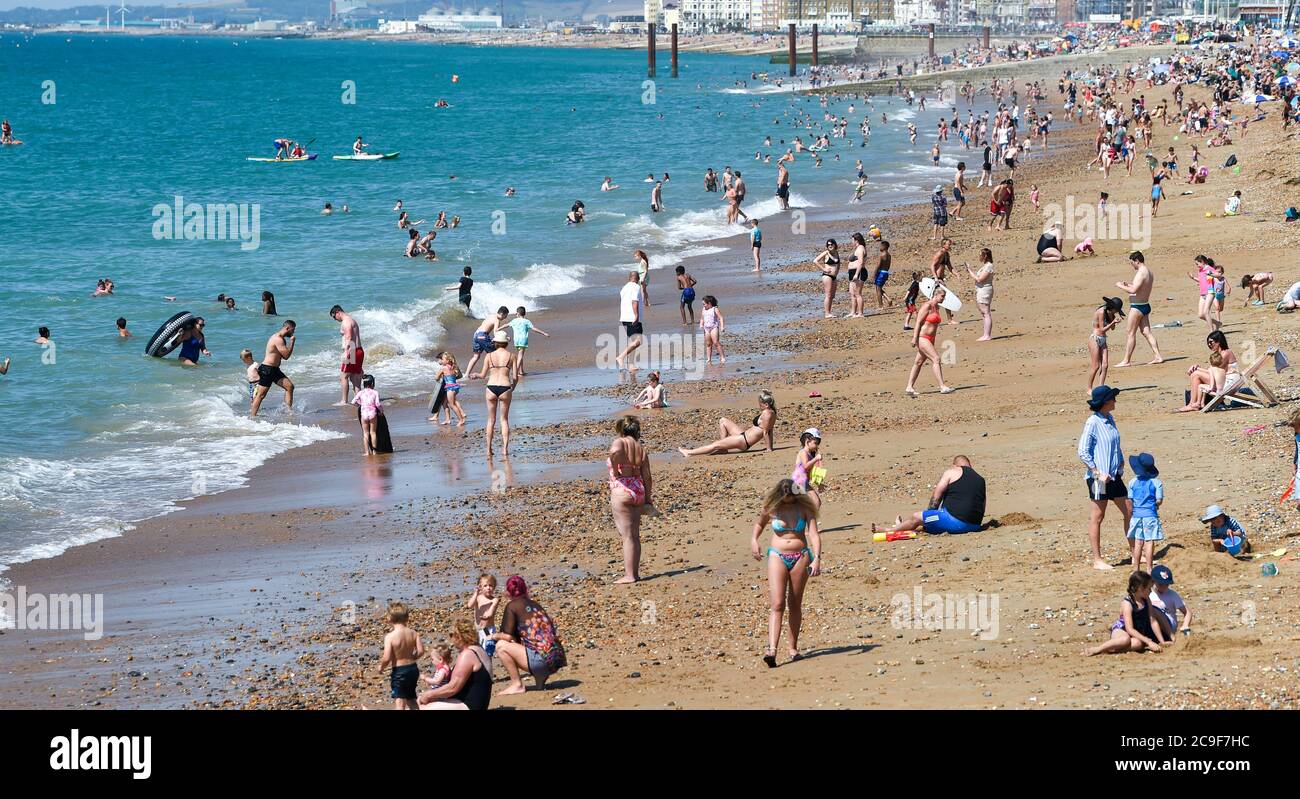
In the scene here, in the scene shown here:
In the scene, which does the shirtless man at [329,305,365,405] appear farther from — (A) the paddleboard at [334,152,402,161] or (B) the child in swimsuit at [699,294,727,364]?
(A) the paddleboard at [334,152,402,161]

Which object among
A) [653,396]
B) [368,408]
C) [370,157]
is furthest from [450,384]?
[370,157]

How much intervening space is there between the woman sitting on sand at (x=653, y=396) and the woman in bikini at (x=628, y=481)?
6771mm

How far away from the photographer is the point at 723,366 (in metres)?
20.5

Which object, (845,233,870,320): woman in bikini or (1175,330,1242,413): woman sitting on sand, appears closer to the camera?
(1175,330,1242,413): woman sitting on sand

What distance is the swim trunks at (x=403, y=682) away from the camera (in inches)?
347

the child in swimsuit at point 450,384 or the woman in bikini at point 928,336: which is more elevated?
the woman in bikini at point 928,336

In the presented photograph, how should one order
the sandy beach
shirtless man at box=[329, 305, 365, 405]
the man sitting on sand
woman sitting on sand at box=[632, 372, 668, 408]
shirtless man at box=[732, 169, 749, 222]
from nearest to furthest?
1. the sandy beach
2. the man sitting on sand
3. woman sitting on sand at box=[632, 372, 668, 408]
4. shirtless man at box=[329, 305, 365, 405]
5. shirtless man at box=[732, 169, 749, 222]

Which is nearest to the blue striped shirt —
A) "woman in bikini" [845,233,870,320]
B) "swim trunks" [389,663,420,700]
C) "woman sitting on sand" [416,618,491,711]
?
"woman sitting on sand" [416,618,491,711]

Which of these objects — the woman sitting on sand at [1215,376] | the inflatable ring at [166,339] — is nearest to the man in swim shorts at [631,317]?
the inflatable ring at [166,339]

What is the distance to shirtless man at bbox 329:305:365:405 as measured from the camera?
1961cm

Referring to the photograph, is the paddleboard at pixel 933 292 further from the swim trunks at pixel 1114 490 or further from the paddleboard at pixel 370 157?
the paddleboard at pixel 370 157

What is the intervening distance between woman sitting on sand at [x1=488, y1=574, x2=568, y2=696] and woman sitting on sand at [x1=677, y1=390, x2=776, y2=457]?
19.7ft

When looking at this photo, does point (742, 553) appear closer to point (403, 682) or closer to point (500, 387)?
point (403, 682)
